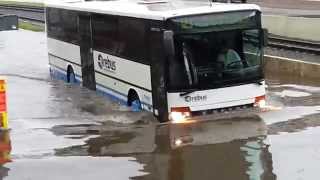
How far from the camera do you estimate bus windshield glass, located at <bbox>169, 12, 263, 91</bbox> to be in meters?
13.0

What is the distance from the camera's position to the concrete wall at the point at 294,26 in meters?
27.3

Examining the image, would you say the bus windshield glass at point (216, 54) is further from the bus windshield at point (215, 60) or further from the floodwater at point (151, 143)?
the floodwater at point (151, 143)

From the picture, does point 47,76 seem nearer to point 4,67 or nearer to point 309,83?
point 4,67

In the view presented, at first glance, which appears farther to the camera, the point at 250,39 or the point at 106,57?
the point at 106,57

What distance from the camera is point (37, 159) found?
36.0 feet

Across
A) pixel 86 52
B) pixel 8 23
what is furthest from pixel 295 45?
pixel 8 23

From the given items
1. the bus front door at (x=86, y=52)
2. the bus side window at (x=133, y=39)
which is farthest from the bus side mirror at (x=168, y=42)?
the bus front door at (x=86, y=52)

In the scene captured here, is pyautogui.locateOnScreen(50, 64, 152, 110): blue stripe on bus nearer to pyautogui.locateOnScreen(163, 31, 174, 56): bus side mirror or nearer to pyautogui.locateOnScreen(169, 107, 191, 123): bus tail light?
pyautogui.locateOnScreen(169, 107, 191, 123): bus tail light

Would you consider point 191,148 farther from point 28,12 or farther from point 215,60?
point 28,12

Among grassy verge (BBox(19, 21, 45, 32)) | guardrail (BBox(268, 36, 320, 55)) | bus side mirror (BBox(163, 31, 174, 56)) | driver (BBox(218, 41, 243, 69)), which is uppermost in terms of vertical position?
bus side mirror (BBox(163, 31, 174, 56))

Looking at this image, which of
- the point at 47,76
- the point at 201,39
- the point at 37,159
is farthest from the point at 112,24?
the point at 47,76

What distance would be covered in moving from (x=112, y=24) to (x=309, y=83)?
6.76m

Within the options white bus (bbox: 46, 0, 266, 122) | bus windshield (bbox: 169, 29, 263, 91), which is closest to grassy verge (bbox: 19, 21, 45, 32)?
white bus (bbox: 46, 0, 266, 122)

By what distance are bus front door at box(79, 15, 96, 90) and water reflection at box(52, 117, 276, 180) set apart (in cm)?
450
